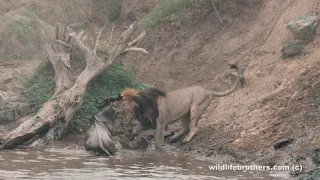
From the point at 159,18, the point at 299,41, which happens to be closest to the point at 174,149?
the point at 299,41

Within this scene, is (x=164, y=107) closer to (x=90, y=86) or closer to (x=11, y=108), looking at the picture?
(x=90, y=86)

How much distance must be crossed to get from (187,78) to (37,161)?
5423mm

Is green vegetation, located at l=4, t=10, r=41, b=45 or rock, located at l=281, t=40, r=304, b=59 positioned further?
green vegetation, located at l=4, t=10, r=41, b=45

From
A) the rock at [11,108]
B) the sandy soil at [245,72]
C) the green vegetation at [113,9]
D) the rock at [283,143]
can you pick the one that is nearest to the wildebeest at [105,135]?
the sandy soil at [245,72]

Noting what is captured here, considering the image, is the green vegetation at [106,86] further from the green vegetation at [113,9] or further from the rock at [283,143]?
the green vegetation at [113,9]

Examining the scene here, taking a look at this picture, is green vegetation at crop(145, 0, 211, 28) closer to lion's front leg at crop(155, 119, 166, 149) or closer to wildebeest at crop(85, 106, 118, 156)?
wildebeest at crop(85, 106, 118, 156)

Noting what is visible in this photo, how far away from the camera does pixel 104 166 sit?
31.3 ft

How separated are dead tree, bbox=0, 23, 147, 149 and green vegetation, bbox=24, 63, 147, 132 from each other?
1.32ft

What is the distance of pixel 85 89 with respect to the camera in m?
12.2

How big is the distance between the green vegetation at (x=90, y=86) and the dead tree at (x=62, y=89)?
1.32 feet

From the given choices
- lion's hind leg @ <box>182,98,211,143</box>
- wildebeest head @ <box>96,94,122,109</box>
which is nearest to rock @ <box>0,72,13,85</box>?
wildebeest head @ <box>96,94,122,109</box>

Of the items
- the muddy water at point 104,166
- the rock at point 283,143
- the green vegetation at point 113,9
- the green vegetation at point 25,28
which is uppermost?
Answer: the green vegetation at point 113,9

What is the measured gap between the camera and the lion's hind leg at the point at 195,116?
11.4 meters

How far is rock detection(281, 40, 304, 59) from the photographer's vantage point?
12.5m
